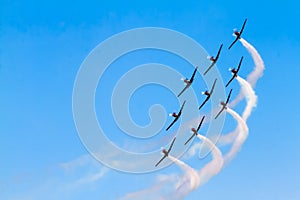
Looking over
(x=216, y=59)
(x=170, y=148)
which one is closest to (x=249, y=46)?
(x=216, y=59)

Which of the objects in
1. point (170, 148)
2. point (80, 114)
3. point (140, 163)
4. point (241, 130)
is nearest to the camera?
point (80, 114)

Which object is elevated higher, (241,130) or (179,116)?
(179,116)

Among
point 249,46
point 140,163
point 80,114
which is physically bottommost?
point 140,163

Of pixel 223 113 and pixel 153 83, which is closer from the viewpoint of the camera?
pixel 153 83

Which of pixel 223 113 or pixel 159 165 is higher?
pixel 223 113

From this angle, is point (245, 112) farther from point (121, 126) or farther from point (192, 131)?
point (121, 126)

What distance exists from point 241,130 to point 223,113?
27.6 ft

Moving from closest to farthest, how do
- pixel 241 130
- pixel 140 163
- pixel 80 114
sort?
pixel 80 114 → pixel 140 163 → pixel 241 130

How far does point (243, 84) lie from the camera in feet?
352

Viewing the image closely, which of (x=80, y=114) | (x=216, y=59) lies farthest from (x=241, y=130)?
(x=80, y=114)

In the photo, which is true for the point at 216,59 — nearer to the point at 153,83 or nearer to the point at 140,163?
the point at 153,83

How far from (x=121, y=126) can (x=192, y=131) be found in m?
25.1

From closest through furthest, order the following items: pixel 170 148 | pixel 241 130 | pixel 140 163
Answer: pixel 140 163 < pixel 241 130 < pixel 170 148

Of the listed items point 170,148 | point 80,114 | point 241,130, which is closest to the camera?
point 80,114
